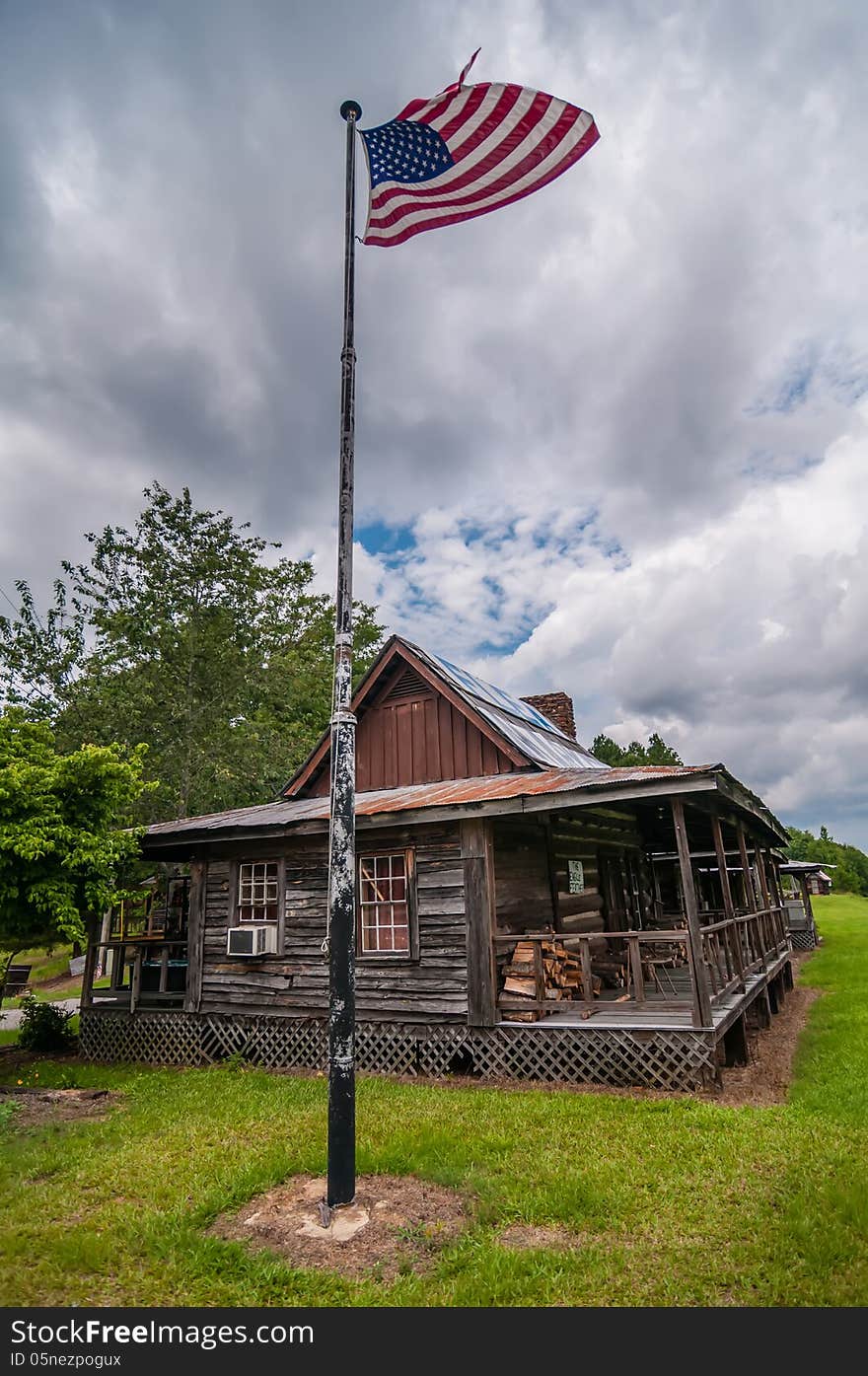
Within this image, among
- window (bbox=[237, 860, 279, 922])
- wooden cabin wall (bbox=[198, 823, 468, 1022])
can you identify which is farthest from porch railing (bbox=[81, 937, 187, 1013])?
window (bbox=[237, 860, 279, 922])

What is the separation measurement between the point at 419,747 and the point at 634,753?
4368 centimetres

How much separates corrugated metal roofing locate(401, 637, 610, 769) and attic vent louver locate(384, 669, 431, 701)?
0.50 meters

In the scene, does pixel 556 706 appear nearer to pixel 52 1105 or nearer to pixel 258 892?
pixel 258 892

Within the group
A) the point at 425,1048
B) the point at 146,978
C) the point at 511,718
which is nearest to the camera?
the point at 425,1048

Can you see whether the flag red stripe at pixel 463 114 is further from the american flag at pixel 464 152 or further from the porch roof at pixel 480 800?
the porch roof at pixel 480 800

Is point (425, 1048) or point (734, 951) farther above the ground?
point (734, 951)

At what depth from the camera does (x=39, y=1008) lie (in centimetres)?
1479

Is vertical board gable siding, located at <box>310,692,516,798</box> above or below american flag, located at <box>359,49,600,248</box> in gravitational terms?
below

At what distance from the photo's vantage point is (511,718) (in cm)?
1628

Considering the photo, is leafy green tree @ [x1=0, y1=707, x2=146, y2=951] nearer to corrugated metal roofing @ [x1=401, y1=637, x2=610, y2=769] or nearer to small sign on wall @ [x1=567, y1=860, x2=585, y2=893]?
corrugated metal roofing @ [x1=401, y1=637, x2=610, y2=769]

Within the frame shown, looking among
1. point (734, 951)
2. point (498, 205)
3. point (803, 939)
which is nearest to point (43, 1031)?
point (734, 951)

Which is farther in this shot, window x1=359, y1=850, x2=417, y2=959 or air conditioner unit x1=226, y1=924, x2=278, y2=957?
air conditioner unit x1=226, y1=924, x2=278, y2=957

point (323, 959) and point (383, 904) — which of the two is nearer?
point (383, 904)

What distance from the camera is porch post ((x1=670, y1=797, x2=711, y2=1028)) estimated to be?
867 cm
